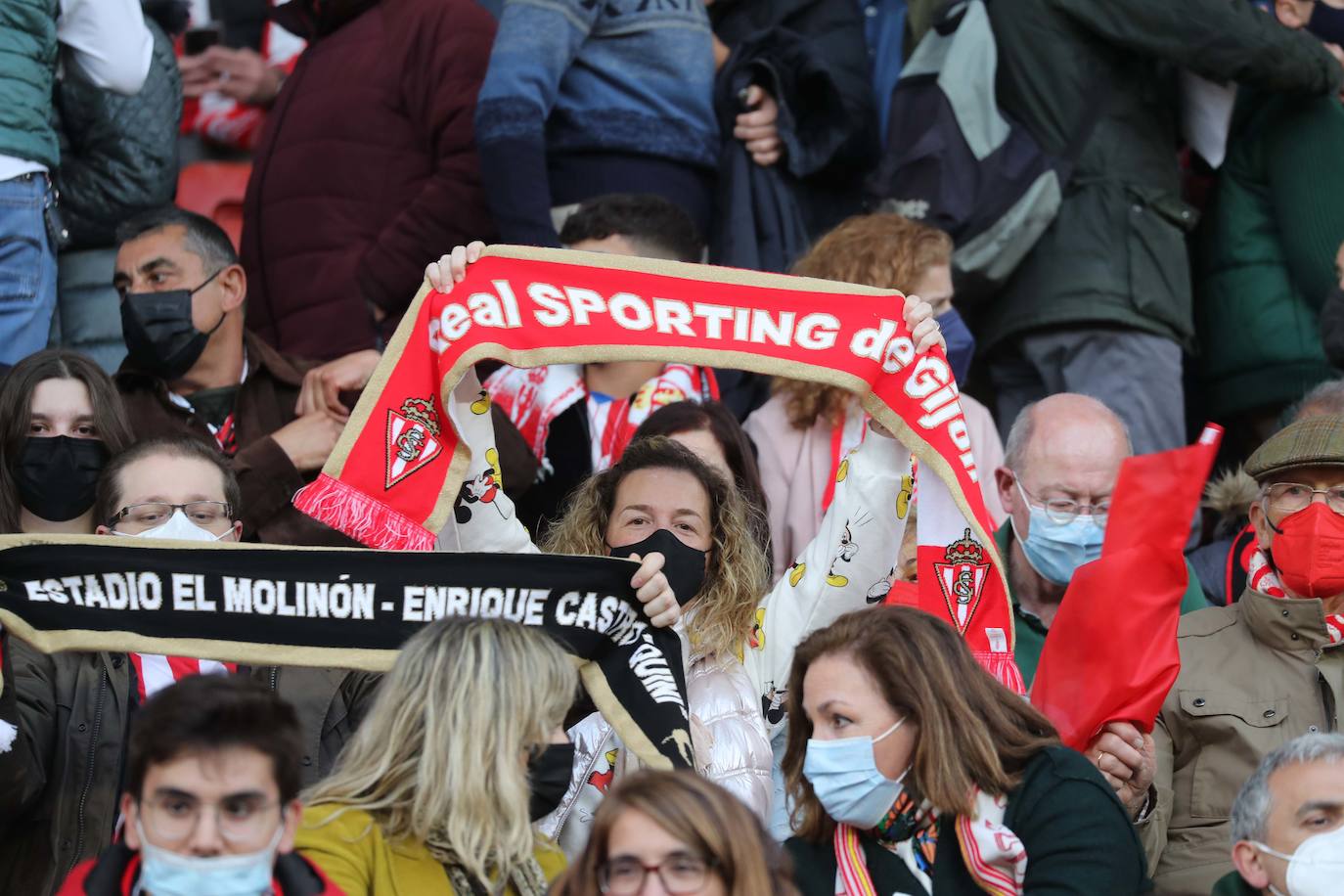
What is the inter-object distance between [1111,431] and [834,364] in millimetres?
1372

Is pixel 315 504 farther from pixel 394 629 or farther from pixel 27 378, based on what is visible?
pixel 27 378

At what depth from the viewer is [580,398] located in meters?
6.80

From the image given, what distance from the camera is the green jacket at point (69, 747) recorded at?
189 inches

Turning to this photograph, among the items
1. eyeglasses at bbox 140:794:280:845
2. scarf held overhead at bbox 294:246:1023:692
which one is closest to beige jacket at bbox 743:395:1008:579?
scarf held overhead at bbox 294:246:1023:692

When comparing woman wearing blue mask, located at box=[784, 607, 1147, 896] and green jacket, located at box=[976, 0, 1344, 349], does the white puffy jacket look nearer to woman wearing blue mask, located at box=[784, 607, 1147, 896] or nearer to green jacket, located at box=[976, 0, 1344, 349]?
woman wearing blue mask, located at box=[784, 607, 1147, 896]

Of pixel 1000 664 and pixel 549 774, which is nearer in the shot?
pixel 549 774

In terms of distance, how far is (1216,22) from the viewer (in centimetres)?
736

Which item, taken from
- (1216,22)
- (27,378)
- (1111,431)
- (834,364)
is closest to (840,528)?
(834,364)

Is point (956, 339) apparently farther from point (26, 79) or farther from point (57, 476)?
point (26, 79)

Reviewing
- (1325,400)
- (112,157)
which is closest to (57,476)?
(112,157)

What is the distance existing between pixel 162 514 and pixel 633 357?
1301 mm

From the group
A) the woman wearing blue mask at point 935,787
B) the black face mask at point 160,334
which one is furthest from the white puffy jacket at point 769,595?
the black face mask at point 160,334

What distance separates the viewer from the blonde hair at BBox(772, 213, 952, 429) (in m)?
6.73

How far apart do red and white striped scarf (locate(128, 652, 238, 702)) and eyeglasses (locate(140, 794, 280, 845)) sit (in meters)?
1.22
